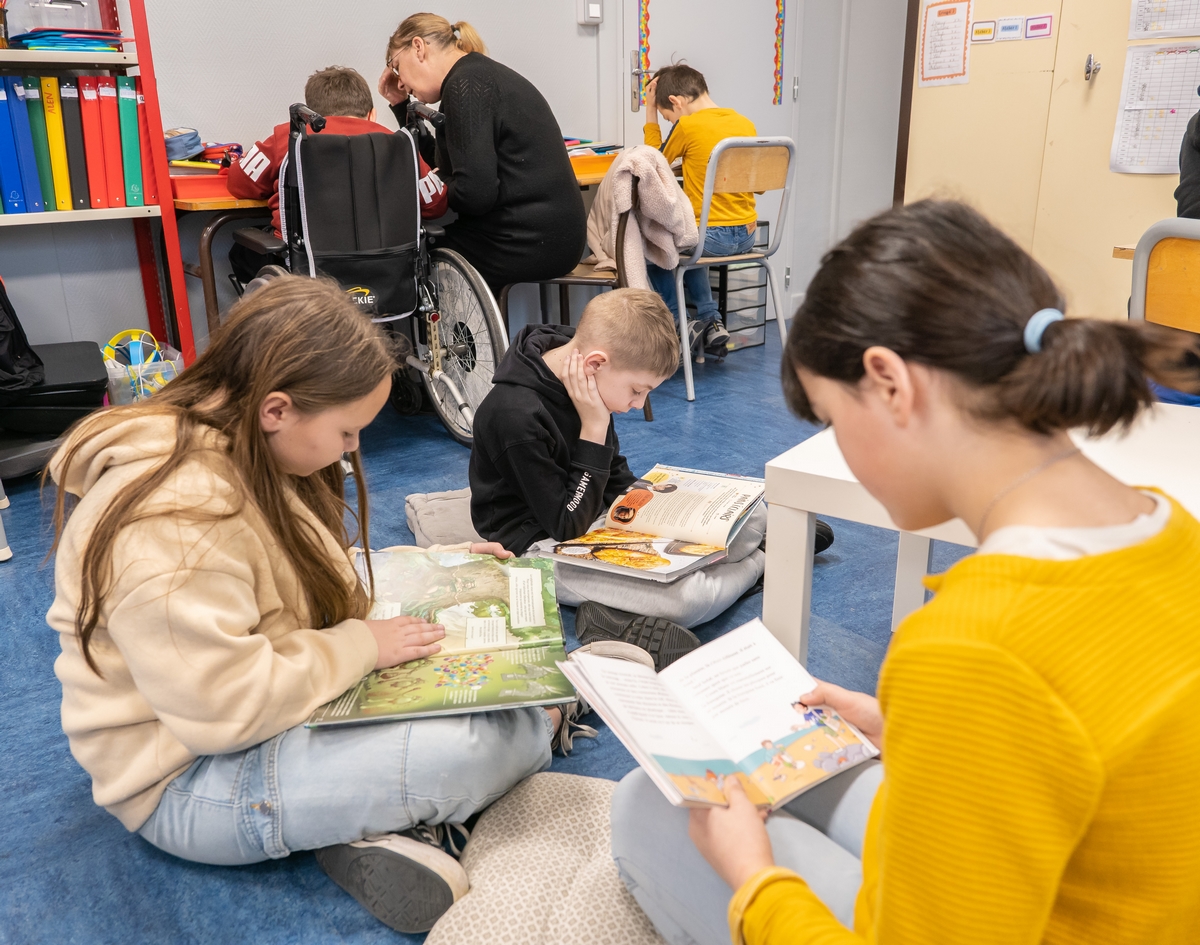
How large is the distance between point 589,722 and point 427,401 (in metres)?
1.93

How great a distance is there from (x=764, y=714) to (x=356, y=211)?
1.85 metres

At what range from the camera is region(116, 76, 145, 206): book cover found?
2.46 metres

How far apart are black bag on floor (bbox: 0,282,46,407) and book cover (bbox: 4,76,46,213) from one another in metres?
0.25

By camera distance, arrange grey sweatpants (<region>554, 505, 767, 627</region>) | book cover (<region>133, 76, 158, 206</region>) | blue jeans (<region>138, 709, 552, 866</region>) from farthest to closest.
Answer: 1. book cover (<region>133, 76, 158, 206</region>)
2. grey sweatpants (<region>554, 505, 767, 627</region>)
3. blue jeans (<region>138, 709, 552, 866</region>)

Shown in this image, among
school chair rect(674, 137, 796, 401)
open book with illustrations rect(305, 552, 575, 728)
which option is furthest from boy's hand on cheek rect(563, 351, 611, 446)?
school chair rect(674, 137, 796, 401)

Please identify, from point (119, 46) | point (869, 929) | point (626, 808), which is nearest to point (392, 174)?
point (119, 46)

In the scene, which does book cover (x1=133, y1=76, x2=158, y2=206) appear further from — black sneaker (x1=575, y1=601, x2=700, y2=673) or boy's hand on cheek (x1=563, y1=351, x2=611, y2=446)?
black sneaker (x1=575, y1=601, x2=700, y2=673)

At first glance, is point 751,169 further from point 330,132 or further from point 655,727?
point 655,727

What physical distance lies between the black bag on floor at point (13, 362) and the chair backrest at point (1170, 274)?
234 centimetres

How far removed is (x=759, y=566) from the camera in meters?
1.72

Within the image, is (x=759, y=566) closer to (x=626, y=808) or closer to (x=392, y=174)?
(x=626, y=808)

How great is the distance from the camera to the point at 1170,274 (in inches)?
53.4

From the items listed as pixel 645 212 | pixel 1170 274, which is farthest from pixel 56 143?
pixel 1170 274

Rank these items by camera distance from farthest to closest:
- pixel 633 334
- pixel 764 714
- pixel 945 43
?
1. pixel 945 43
2. pixel 633 334
3. pixel 764 714
